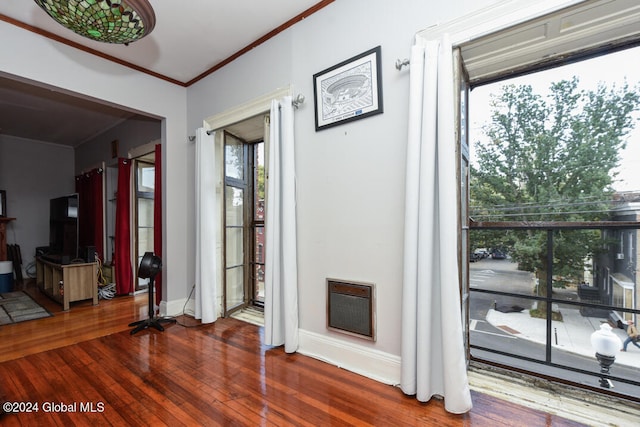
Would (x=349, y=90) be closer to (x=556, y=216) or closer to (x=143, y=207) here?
(x=556, y=216)

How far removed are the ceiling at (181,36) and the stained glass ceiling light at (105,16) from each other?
0.60 m

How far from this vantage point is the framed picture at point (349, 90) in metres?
2.01

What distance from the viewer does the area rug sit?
332 cm

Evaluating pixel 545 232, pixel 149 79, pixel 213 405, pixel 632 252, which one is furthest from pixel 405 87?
pixel 149 79

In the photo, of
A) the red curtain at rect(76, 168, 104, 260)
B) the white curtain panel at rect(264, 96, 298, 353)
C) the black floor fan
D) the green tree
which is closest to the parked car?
the green tree

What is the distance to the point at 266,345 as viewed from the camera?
254cm

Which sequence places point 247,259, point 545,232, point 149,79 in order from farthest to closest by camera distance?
1. point 247,259
2. point 149,79
3. point 545,232

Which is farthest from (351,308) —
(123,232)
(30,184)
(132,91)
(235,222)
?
(30,184)

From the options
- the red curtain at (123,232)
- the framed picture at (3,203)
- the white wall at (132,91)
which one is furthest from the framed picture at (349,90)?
the framed picture at (3,203)

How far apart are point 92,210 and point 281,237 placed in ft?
14.7

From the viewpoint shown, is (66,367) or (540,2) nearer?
(540,2)

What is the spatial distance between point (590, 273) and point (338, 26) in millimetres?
2411

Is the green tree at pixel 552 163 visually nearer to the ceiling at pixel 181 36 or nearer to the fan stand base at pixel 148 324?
the ceiling at pixel 181 36

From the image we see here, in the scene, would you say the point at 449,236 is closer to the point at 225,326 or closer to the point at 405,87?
the point at 405,87
